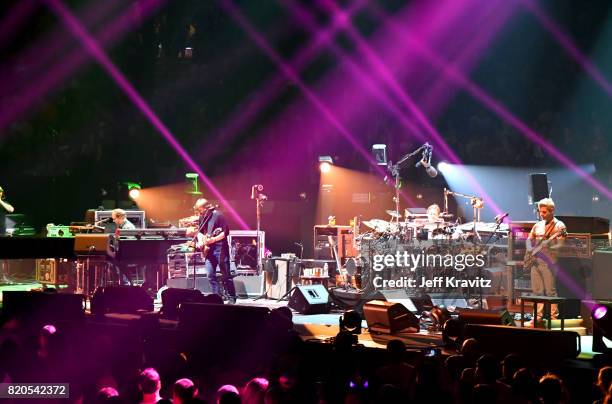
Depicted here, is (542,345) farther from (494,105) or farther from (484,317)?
(494,105)

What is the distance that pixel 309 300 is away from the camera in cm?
1140

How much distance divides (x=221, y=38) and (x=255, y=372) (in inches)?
646

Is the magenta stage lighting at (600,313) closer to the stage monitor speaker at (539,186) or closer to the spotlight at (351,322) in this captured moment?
the spotlight at (351,322)

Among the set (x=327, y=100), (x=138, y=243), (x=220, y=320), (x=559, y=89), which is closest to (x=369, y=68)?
(x=327, y=100)

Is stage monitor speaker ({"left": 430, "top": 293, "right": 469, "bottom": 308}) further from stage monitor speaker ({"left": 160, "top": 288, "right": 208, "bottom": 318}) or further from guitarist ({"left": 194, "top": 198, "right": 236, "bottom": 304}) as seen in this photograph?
stage monitor speaker ({"left": 160, "top": 288, "right": 208, "bottom": 318})

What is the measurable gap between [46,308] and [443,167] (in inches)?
619

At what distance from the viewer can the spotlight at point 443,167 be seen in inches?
846

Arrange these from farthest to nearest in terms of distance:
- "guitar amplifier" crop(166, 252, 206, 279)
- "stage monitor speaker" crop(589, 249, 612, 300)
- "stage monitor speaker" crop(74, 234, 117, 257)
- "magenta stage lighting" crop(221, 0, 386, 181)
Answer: "magenta stage lighting" crop(221, 0, 386, 181) < "guitar amplifier" crop(166, 252, 206, 279) < "stage monitor speaker" crop(74, 234, 117, 257) < "stage monitor speaker" crop(589, 249, 612, 300)

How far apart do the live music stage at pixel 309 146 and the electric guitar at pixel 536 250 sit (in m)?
0.02

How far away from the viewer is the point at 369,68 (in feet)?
71.3

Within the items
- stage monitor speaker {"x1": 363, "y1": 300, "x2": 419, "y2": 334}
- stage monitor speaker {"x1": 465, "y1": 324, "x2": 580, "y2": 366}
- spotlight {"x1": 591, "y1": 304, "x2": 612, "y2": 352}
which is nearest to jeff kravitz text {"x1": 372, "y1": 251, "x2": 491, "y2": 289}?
stage monitor speaker {"x1": 363, "y1": 300, "x2": 419, "y2": 334}

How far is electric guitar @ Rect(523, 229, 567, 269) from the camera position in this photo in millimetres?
10586

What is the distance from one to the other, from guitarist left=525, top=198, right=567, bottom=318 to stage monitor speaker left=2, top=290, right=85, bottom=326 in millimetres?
6719

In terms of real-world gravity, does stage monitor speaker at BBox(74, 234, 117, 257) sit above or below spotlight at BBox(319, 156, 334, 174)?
below
